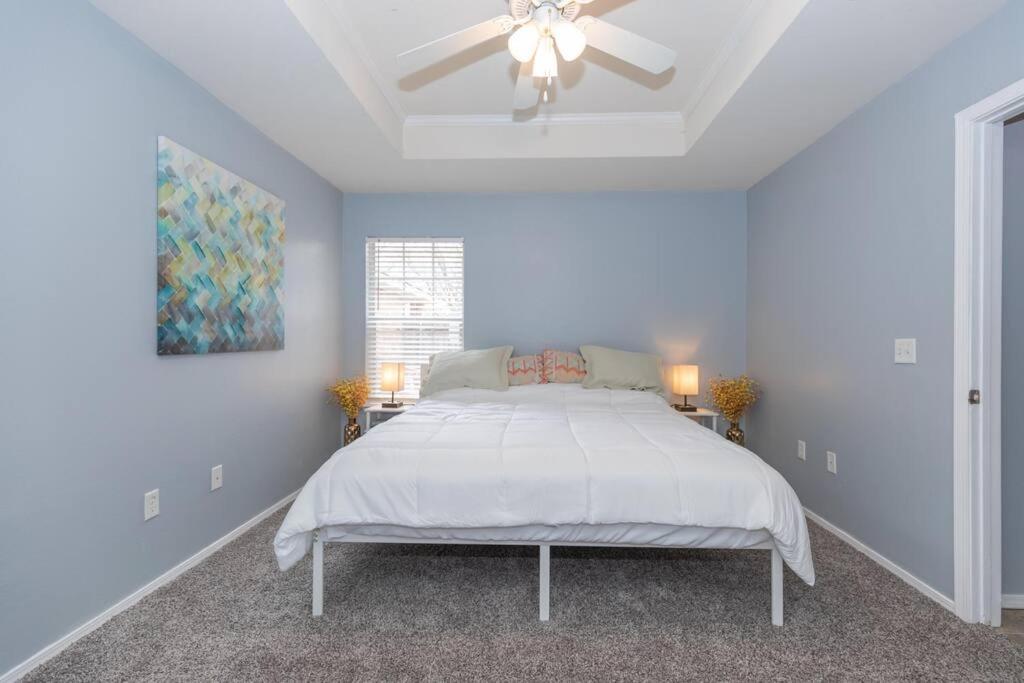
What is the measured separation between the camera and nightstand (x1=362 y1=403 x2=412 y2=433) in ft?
12.2

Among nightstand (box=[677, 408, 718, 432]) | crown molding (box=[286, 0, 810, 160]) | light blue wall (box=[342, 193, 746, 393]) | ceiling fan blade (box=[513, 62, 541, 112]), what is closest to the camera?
ceiling fan blade (box=[513, 62, 541, 112])

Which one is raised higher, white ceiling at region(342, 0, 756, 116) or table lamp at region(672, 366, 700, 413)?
white ceiling at region(342, 0, 756, 116)

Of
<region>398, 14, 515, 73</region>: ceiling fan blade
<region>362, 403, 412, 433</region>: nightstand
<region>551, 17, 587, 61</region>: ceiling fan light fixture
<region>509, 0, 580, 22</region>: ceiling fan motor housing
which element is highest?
<region>509, 0, 580, 22</region>: ceiling fan motor housing

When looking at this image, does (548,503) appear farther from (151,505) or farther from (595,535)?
(151,505)

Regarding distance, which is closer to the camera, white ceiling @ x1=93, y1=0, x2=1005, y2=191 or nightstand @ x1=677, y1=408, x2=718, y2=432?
white ceiling @ x1=93, y1=0, x2=1005, y2=191

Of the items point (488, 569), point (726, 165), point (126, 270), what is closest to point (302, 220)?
point (126, 270)

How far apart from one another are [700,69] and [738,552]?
8.57ft

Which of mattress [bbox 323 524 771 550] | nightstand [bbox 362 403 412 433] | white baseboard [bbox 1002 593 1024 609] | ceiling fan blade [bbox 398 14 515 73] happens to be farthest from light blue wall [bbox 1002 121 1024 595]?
nightstand [bbox 362 403 412 433]

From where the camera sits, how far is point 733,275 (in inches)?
158

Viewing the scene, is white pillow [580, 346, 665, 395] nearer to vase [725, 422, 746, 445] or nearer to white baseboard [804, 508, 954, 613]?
vase [725, 422, 746, 445]

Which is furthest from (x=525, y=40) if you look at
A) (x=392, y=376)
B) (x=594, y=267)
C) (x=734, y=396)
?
(x=734, y=396)

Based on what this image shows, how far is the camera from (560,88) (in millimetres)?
2900

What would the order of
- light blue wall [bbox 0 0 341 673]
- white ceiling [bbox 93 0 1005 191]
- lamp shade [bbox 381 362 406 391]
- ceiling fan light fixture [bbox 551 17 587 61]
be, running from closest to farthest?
1. light blue wall [bbox 0 0 341 673]
2. ceiling fan light fixture [bbox 551 17 587 61]
3. white ceiling [bbox 93 0 1005 191]
4. lamp shade [bbox 381 362 406 391]

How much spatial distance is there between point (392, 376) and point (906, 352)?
127 inches
